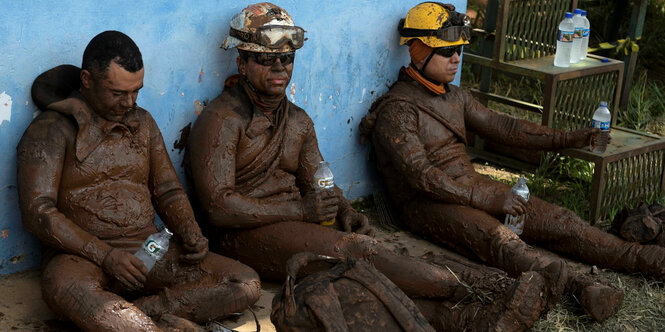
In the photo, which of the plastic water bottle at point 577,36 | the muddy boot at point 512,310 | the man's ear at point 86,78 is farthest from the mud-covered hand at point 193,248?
the plastic water bottle at point 577,36

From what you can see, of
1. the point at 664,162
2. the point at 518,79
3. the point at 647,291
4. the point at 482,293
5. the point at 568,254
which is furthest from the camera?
the point at 518,79

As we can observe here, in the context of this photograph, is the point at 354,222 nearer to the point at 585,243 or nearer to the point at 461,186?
the point at 461,186

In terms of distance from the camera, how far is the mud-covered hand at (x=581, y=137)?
6.48m

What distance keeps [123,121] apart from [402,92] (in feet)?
7.83

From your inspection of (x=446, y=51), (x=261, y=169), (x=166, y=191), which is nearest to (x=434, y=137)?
(x=446, y=51)

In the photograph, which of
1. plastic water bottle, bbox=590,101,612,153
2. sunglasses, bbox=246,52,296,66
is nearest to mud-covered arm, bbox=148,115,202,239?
sunglasses, bbox=246,52,296,66

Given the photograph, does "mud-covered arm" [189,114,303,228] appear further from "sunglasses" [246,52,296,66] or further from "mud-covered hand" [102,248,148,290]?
"mud-covered hand" [102,248,148,290]

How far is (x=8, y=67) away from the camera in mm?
4797

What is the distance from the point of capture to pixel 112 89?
4.62 metres

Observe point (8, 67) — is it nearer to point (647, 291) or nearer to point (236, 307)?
point (236, 307)

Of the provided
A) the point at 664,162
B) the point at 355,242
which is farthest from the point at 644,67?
the point at 355,242

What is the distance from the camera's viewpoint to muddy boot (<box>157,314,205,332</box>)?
4.39 metres

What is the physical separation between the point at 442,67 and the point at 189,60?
6.45 feet

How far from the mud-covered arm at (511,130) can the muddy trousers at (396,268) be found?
191 cm
